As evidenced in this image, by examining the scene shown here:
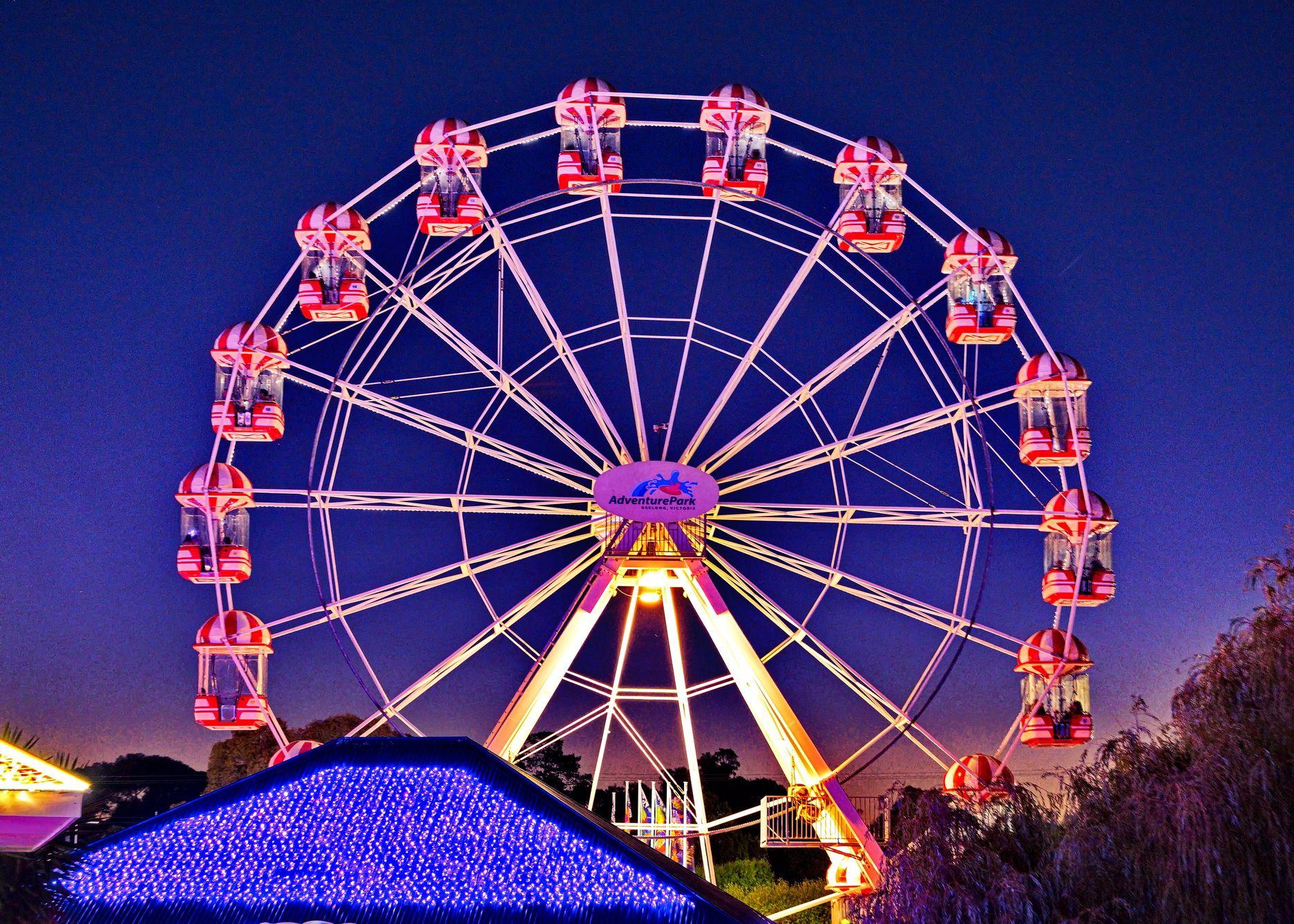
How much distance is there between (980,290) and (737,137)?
347 cm

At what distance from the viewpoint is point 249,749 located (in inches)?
1270

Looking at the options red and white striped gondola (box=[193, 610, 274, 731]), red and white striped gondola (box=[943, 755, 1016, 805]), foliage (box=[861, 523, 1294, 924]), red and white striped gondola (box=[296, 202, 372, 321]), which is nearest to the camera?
foliage (box=[861, 523, 1294, 924])

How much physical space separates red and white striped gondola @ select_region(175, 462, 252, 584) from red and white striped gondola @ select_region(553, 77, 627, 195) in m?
5.30

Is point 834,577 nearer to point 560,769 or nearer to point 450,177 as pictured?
point 450,177

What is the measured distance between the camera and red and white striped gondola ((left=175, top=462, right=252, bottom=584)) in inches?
709

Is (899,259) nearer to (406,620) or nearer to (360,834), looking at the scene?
(406,620)

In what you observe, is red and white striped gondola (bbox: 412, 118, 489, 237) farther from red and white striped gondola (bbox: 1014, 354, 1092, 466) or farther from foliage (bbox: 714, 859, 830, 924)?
foliage (bbox: 714, 859, 830, 924)

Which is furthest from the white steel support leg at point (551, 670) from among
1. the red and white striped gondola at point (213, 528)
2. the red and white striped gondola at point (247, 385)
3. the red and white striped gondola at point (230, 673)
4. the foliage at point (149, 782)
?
the foliage at point (149, 782)

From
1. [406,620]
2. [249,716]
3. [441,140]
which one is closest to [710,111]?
[441,140]

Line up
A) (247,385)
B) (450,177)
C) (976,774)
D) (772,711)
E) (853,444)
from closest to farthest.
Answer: (976,774), (772,711), (247,385), (450,177), (853,444)

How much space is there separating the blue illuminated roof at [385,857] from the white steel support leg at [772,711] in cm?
784

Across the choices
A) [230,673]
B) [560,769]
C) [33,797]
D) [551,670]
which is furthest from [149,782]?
[33,797]

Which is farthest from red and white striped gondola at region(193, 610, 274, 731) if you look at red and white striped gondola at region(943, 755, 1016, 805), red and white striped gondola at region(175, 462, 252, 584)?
red and white striped gondola at region(943, 755, 1016, 805)

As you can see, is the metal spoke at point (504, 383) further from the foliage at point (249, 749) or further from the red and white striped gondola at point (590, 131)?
the foliage at point (249, 749)
